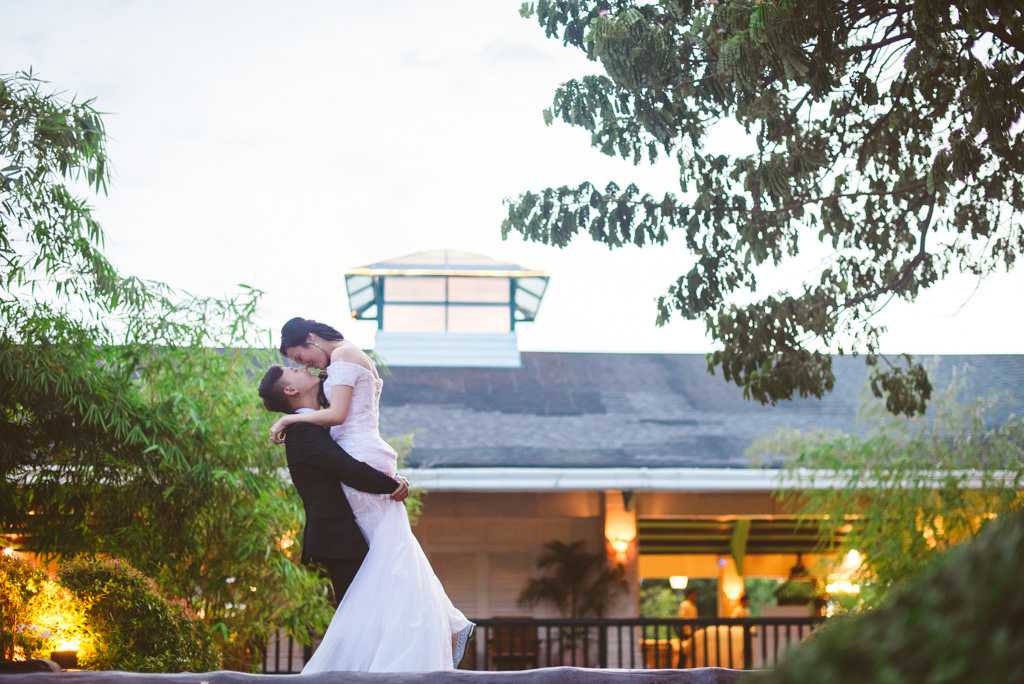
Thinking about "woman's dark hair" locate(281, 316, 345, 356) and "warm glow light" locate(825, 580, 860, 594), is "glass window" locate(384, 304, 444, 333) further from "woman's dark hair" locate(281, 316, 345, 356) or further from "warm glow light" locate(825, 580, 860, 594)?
"woman's dark hair" locate(281, 316, 345, 356)

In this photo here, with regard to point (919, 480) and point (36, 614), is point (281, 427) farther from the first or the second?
point (919, 480)

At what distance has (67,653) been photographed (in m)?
3.77

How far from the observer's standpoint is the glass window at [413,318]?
13.6 meters

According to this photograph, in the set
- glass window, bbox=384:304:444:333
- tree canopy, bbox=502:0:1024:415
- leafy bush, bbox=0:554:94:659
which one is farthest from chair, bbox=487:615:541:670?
glass window, bbox=384:304:444:333

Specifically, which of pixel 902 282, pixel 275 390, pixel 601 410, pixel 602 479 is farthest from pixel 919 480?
pixel 275 390

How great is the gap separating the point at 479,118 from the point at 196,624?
5394 mm

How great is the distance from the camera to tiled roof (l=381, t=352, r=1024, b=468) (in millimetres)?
9922

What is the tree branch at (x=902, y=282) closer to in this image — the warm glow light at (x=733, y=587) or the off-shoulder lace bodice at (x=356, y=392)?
the off-shoulder lace bodice at (x=356, y=392)

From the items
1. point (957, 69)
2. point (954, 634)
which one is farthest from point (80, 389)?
point (954, 634)

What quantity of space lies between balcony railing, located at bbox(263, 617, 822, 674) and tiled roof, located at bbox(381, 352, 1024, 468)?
1.78 meters

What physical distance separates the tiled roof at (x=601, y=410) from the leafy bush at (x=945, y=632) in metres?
8.40

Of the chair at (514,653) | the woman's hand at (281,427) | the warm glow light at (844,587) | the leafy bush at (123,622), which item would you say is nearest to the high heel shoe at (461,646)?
the woman's hand at (281,427)

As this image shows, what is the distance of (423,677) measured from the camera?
249 cm

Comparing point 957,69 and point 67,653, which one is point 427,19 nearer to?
point 957,69
